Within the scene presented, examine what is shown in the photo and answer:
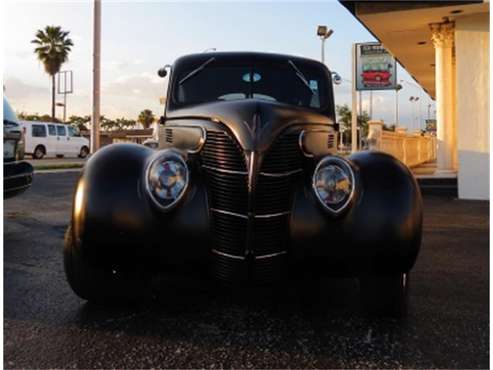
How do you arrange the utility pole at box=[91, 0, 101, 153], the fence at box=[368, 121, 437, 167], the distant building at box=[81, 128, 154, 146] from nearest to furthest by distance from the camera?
the distant building at box=[81, 128, 154, 146] < the utility pole at box=[91, 0, 101, 153] < the fence at box=[368, 121, 437, 167]

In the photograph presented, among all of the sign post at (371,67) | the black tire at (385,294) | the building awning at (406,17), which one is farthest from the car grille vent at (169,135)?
the sign post at (371,67)

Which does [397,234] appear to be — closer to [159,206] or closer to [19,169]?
[159,206]

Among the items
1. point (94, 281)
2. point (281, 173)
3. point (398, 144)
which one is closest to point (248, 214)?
point (281, 173)

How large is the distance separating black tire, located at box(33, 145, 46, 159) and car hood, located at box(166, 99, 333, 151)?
23.1 m

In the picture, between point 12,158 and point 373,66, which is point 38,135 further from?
point 12,158

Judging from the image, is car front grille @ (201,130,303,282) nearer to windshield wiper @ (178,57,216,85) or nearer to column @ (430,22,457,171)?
windshield wiper @ (178,57,216,85)

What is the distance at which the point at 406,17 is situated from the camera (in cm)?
1052

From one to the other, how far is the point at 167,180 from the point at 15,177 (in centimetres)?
372

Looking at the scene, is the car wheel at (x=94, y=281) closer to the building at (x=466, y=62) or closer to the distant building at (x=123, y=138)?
the distant building at (x=123, y=138)

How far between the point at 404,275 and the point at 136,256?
166 cm

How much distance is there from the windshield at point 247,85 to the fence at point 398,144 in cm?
558

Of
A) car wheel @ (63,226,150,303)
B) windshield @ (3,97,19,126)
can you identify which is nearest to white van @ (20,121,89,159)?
windshield @ (3,97,19,126)

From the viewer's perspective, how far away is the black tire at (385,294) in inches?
121

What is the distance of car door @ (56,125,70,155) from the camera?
25.0m
